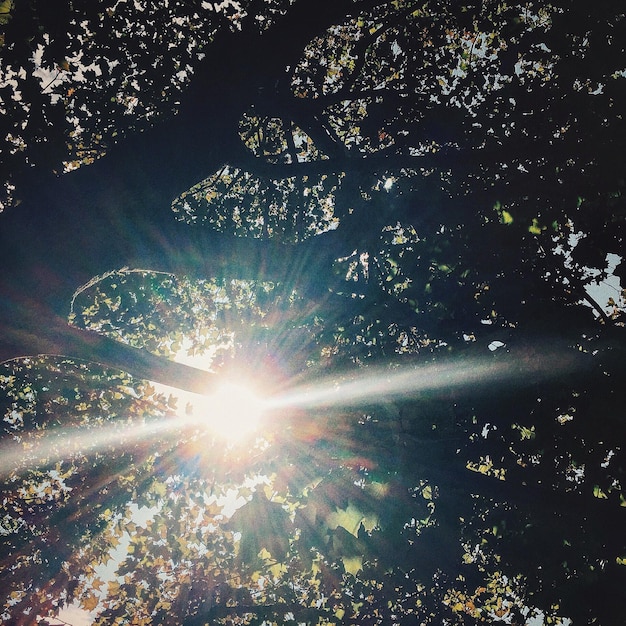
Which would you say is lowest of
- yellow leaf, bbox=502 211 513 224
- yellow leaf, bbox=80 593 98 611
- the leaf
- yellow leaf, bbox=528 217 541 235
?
the leaf

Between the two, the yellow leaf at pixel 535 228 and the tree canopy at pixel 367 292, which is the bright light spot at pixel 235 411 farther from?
the yellow leaf at pixel 535 228

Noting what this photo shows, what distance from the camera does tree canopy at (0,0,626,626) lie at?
4441 mm

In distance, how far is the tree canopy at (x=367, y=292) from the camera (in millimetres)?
4441

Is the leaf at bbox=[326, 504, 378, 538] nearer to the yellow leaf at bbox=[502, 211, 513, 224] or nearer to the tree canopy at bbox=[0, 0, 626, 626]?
the tree canopy at bbox=[0, 0, 626, 626]

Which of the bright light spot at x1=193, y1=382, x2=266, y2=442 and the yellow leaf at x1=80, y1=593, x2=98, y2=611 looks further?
the yellow leaf at x1=80, y1=593, x2=98, y2=611

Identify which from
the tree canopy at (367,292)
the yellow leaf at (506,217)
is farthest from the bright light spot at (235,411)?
the yellow leaf at (506,217)

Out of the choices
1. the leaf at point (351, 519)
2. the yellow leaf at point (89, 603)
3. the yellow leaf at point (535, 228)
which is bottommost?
the leaf at point (351, 519)

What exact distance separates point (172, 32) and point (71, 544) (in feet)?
37.2

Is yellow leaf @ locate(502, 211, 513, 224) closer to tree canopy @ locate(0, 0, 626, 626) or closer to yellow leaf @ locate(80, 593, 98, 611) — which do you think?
tree canopy @ locate(0, 0, 626, 626)

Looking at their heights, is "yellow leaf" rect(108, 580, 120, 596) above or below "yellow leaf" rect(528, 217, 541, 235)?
below

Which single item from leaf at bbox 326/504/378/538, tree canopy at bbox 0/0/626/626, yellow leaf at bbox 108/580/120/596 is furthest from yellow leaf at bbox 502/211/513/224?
yellow leaf at bbox 108/580/120/596

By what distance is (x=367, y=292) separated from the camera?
16.3 feet

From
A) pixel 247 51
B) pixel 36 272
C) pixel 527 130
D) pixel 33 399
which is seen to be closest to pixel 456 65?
pixel 527 130

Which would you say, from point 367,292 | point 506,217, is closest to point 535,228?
point 506,217
